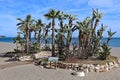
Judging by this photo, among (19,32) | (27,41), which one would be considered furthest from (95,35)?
(19,32)

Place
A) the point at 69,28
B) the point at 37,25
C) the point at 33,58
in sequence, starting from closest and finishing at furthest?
the point at 69,28, the point at 33,58, the point at 37,25

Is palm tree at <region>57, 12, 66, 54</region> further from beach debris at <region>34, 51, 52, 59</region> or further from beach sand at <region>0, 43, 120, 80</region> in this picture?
beach sand at <region>0, 43, 120, 80</region>

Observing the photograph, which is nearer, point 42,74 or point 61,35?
point 42,74

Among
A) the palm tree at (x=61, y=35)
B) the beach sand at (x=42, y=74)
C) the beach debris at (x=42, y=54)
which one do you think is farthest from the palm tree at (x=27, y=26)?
the beach sand at (x=42, y=74)

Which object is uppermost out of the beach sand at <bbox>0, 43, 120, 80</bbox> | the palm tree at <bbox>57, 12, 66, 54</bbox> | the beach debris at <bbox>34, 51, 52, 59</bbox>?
the palm tree at <bbox>57, 12, 66, 54</bbox>

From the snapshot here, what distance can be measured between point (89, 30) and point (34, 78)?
35.1 ft

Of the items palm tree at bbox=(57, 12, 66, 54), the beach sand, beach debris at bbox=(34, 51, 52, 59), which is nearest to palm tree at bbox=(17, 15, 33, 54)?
beach debris at bbox=(34, 51, 52, 59)

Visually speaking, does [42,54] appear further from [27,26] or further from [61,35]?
[61,35]

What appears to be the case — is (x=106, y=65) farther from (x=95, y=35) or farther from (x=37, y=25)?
(x=37, y=25)

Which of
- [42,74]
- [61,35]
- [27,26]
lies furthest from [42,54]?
[42,74]

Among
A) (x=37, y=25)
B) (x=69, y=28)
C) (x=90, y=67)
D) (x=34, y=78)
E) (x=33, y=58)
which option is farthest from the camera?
(x=37, y=25)

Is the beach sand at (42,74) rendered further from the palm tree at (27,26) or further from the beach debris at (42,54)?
the palm tree at (27,26)

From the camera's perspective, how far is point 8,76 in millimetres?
23859

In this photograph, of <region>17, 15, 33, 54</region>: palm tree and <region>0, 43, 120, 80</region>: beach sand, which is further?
<region>17, 15, 33, 54</region>: palm tree
